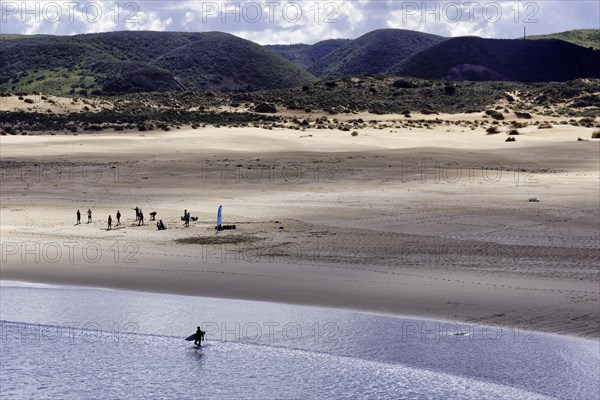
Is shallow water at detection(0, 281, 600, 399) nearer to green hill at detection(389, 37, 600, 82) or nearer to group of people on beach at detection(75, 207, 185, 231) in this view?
group of people on beach at detection(75, 207, 185, 231)

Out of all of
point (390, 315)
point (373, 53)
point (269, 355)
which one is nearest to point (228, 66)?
point (373, 53)

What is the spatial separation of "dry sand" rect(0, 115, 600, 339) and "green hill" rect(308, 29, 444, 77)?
13077 centimetres

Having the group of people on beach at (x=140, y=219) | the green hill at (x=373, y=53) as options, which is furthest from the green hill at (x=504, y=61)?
the group of people on beach at (x=140, y=219)

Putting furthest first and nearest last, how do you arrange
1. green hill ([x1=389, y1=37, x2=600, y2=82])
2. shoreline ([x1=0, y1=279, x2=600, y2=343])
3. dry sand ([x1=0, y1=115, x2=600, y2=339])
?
green hill ([x1=389, y1=37, x2=600, y2=82]), dry sand ([x1=0, y1=115, x2=600, y2=339]), shoreline ([x1=0, y1=279, x2=600, y2=343])

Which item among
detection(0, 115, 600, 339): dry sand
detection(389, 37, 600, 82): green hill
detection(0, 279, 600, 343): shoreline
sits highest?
detection(389, 37, 600, 82): green hill

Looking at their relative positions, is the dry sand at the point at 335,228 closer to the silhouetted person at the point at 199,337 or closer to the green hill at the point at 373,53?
the silhouetted person at the point at 199,337

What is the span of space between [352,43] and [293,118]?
144018 millimetres

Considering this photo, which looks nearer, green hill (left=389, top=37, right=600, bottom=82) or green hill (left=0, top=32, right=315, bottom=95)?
green hill (left=0, top=32, right=315, bottom=95)

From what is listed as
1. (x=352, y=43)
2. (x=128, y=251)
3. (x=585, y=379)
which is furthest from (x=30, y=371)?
(x=352, y=43)

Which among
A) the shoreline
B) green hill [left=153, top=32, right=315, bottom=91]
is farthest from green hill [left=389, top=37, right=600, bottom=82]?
the shoreline

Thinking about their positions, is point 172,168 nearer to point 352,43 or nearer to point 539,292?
point 539,292

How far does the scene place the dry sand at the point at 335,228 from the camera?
1628 centimetres

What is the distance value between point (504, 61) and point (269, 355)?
109 m

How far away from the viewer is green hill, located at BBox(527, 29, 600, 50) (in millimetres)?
124731
